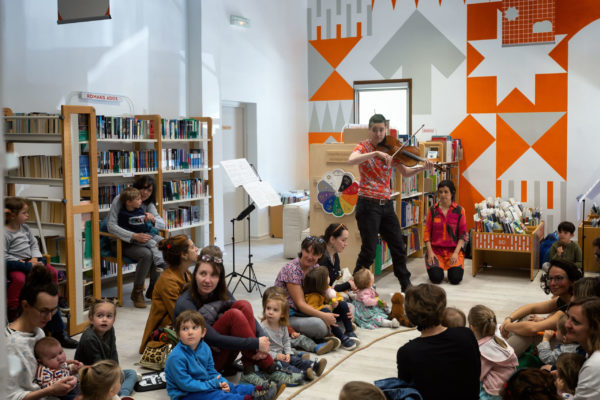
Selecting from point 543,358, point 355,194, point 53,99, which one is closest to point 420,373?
point 543,358

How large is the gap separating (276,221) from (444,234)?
3.48 meters

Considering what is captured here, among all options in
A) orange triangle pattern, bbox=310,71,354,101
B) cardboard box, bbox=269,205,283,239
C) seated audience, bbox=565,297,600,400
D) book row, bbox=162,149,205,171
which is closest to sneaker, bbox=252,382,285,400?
seated audience, bbox=565,297,600,400

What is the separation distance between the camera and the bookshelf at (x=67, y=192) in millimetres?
4629

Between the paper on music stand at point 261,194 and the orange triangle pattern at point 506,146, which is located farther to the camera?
the orange triangle pattern at point 506,146

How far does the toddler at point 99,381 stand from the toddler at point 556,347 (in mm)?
2217

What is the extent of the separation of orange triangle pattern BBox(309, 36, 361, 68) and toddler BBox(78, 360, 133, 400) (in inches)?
305

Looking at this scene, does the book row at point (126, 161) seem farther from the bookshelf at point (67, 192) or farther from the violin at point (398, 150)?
the violin at point (398, 150)

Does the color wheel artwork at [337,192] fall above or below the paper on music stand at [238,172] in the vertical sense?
below

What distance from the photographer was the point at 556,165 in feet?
27.7

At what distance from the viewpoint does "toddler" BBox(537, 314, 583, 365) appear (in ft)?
10.3

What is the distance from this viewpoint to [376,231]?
561cm

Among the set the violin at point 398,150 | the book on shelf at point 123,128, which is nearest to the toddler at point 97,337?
the book on shelf at point 123,128

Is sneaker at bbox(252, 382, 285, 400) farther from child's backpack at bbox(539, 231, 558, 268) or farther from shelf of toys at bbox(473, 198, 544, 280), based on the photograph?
child's backpack at bbox(539, 231, 558, 268)

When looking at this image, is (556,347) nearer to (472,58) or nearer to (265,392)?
(265,392)
